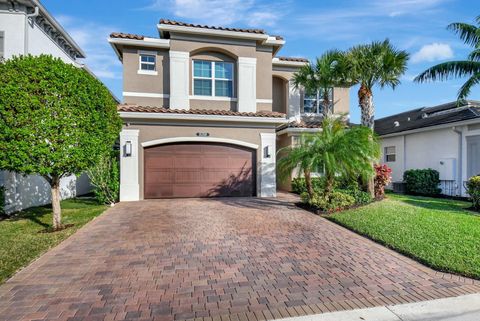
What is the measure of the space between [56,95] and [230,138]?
7733 millimetres

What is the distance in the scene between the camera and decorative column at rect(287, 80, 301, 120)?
18.0 metres

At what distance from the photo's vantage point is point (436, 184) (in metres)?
15.6

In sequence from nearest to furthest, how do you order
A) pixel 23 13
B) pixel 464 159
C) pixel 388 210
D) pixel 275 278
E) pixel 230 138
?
1. pixel 275 278
2. pixel 388 210
3. pixel 23 13
4. pixel 230 138
5. pixel 464 159

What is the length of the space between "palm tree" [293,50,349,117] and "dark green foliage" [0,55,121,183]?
10.3 metres

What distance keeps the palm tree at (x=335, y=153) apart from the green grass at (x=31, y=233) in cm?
728

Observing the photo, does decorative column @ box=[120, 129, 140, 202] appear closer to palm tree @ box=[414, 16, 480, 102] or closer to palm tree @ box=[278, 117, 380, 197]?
palm tree @ box=[278, 117, 380, 197]

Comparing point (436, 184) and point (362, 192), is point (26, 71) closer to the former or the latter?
point (362, 192)

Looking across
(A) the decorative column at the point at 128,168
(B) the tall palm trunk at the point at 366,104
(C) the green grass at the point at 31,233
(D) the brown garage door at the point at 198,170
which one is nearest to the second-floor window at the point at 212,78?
(D) the brown garage door at the point at 198,170

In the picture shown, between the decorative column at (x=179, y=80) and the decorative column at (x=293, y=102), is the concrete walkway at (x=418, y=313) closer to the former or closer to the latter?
the decorative column at (x=179, y=80)

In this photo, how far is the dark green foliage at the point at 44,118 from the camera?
7082mm

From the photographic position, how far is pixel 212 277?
4715 millimetres

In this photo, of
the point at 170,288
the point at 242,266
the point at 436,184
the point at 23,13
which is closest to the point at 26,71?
the point at 23,13

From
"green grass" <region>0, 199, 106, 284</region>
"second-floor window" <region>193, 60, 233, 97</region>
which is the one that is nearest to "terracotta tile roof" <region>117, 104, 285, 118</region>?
"second-floor window" <region>193, 60, 233, 97</region>

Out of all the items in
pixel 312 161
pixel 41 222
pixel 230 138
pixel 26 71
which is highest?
pixel 26 71
